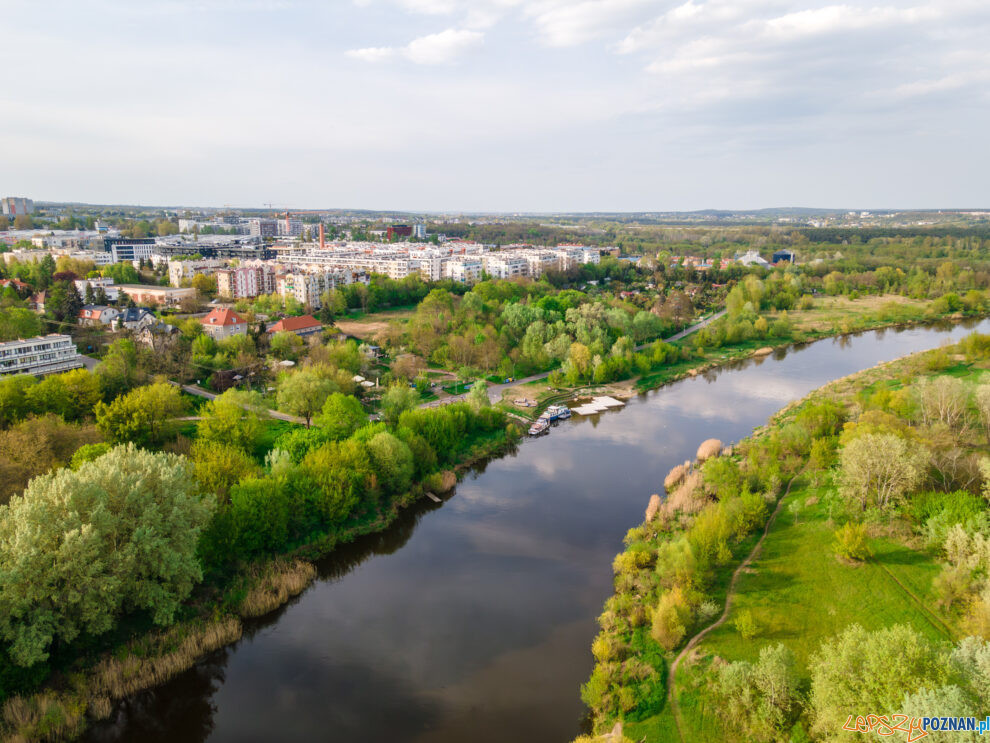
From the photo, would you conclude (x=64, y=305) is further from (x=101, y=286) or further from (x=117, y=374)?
(x=117, y=374)

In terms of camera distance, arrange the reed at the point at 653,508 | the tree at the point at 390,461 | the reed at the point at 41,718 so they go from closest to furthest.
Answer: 1. the reed at the point at 41,718
2. the reed at the point at 653,508
3. the tree at the point at 390,461

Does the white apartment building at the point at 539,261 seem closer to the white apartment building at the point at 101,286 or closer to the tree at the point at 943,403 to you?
the white apartment building at the point at 101,286

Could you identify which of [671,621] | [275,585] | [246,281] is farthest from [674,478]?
[246,281]

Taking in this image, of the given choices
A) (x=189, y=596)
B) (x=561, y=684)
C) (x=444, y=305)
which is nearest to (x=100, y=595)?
(x=189, y=596)

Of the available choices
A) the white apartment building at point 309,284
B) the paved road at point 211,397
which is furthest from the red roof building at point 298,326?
the white apartment building at point 309,284

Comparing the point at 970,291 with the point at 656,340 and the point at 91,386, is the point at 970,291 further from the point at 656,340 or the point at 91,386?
the point at 91,386

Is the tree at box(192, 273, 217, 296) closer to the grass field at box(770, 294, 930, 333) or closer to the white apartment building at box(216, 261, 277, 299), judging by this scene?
the white apartment building at box(216, 261, 277, 299)

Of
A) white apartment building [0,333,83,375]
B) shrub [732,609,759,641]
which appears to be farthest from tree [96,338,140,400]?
shrub [732,609,759,641]
